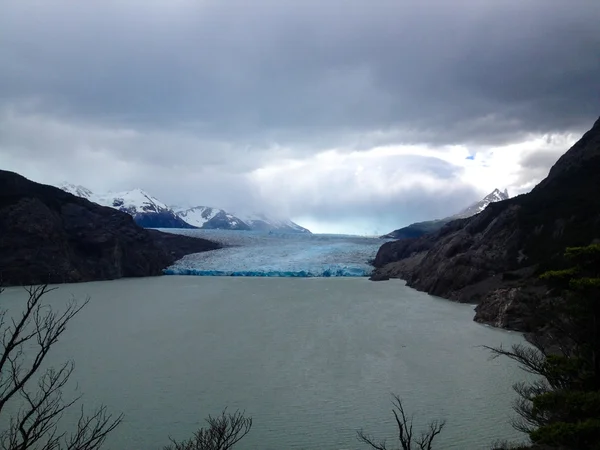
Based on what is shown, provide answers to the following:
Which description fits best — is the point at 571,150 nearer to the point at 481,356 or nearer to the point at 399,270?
the point at 399,270

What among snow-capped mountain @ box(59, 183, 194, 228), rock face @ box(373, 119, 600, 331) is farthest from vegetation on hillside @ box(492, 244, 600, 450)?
snow-capped mountain @ box(59, 183, 194, 228)

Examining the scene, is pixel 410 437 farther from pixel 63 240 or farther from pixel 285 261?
pixel 285 261

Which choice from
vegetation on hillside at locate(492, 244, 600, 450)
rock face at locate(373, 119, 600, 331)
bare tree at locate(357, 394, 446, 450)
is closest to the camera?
vegetation on hillside at locate(492, 244, 600, 450)

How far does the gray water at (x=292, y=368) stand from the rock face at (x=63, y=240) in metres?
10.9

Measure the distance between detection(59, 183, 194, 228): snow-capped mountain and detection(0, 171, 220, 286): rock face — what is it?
336ft

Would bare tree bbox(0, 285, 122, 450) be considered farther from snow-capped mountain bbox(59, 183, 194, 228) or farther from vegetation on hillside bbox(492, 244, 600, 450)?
snow-capped mountain bbox(59, 183, 194, 228)

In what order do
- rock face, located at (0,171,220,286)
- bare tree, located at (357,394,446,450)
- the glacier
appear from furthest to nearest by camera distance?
the glacier → rock face, located at (0,171,220,286) → bare tree, located at (357,394,446,450)

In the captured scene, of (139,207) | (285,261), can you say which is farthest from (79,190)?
(285,261)

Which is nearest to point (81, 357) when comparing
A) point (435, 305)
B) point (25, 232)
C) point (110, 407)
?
point (110, 407)

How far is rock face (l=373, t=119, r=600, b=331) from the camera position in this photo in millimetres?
25203

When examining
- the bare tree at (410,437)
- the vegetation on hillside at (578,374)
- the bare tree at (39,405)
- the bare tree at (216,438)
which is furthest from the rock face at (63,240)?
the vegetation on hillside at (578,374)

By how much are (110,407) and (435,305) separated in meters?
23.4

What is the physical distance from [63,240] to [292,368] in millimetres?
36269

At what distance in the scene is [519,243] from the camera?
113 ft
